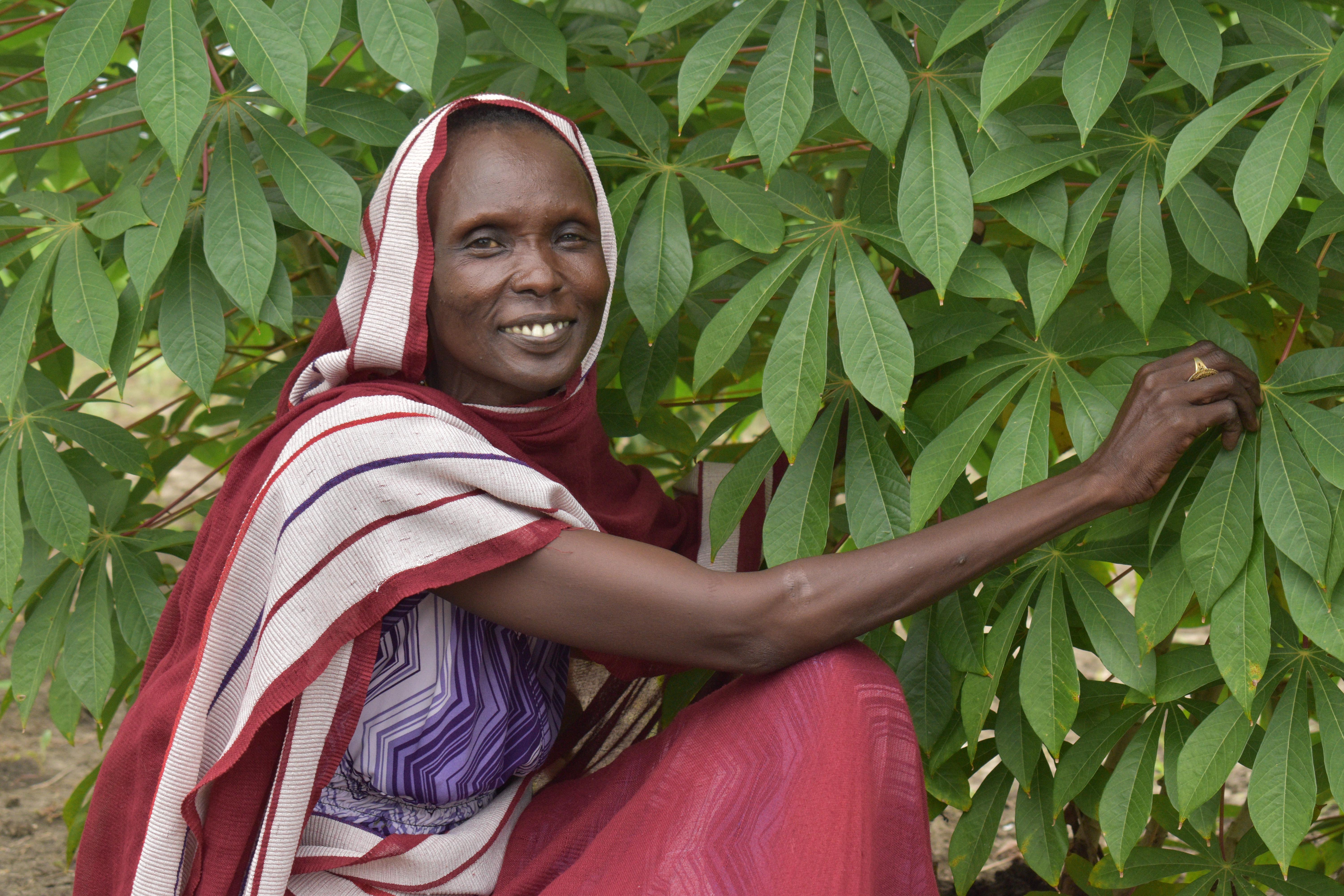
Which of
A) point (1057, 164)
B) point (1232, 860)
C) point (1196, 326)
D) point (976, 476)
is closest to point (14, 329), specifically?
point (1057, 164)

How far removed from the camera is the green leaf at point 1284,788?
4.29ft

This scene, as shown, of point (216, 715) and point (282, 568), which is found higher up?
point (282, 568)

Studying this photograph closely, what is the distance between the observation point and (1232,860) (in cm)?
156

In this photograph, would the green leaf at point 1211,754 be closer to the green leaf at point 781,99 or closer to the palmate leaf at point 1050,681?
the palmate leaf at point 1050,681

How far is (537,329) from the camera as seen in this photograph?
1383 millimetres

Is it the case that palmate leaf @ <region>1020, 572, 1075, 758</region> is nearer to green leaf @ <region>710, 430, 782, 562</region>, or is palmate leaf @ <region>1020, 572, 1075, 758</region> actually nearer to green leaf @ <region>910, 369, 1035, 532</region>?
green leaf @ <region>910, 369, 1035, 532</region>

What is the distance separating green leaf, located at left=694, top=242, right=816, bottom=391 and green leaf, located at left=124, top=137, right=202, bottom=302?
1.76ft

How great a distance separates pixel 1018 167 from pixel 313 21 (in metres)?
0.75

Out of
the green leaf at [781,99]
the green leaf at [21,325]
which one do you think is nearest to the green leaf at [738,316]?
the green leaf at [781,99]

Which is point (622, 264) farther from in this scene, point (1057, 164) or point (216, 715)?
point (216, 715)

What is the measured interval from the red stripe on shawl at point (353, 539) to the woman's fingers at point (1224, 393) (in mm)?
748

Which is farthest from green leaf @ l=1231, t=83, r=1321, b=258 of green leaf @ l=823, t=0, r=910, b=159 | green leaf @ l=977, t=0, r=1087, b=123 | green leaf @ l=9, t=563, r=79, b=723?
green leaf @ l=9, t=563, r=79, b=723

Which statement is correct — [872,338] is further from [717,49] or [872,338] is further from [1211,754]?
[1211,754]

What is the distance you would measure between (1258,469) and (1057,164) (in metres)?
0.38
